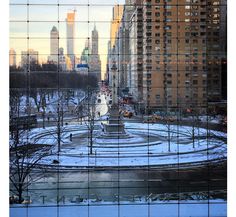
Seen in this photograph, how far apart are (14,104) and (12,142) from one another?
101 centimetres

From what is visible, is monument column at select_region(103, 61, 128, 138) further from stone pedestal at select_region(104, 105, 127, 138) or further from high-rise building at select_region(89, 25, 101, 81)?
high-rise building at select_region(89, 25, 101, 81)

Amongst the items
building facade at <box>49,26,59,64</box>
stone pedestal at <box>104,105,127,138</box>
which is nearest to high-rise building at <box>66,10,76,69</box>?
building facade at <box>49,26,59,64</box>

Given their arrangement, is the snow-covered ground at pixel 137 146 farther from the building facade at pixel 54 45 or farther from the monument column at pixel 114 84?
the building facade at pixel 54 45

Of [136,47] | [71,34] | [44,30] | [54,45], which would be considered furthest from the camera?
[136,47]

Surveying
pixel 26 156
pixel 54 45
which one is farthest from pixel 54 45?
pixel 26 156

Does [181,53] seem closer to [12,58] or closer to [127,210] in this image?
[12,58]

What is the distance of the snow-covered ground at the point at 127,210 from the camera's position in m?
4.00

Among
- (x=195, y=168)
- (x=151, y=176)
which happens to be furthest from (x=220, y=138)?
(x=151, y=176)

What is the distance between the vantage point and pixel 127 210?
4320mm

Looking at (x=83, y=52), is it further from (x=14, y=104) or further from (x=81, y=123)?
(x=81, y=123)

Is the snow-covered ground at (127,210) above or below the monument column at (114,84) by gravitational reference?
below

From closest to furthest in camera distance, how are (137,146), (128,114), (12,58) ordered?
(12,58) < (137,146) < (128,114)

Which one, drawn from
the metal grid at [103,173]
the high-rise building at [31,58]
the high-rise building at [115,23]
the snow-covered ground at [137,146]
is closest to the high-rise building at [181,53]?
the metal grid at [103,173]

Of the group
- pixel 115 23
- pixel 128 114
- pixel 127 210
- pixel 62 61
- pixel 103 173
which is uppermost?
pixel 115 23
